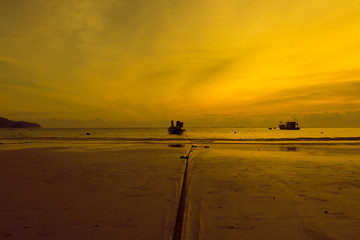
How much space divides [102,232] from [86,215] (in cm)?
117

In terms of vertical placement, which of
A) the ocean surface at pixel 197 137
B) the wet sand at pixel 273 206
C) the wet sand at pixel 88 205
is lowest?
the wet sand at pixel 88 205

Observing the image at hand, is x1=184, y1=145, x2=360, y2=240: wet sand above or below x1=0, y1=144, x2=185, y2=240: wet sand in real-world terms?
above

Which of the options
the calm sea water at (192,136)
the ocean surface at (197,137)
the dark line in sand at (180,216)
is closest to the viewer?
the dark line in sand at (180,216)

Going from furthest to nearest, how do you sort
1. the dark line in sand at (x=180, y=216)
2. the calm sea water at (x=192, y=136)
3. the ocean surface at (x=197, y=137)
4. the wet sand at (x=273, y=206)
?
the calm sea water at (x=192, y=136)
the ocean surface at (x=197, y=137)
the wet sand at (x=273, y=206)
the dark line in sand at (x=180, y=216)

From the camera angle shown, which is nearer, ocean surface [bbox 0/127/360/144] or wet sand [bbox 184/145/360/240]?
wet sand [bbox 184/145/360/240]

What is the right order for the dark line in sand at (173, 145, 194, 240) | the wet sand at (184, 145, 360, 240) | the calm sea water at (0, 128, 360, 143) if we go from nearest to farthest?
the dark line in sand at (173, 145, 194, 240) < the wet sand at (184, 145, 360, 240) < the calm sea water at (0, 128, 360, 143)

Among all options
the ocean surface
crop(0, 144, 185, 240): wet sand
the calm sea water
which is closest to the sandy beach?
crop(0, 144, 185, 240): wet sand

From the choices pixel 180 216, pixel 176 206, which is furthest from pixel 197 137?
pixel 180 216

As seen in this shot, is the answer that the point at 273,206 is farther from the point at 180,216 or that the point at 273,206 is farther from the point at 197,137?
the point at 197,137

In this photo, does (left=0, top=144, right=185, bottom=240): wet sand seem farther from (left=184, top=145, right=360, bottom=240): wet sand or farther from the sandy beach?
(left=184, top=145, right=360, bottom=240): wet sand

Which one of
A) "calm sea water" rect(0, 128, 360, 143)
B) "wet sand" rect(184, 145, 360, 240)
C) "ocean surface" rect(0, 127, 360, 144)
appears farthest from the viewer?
"calm sea water" rect(0, 128, 360, 143)

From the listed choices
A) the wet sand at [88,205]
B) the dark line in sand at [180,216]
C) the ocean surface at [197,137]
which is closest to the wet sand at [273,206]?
the dark line in sand at [180,216]

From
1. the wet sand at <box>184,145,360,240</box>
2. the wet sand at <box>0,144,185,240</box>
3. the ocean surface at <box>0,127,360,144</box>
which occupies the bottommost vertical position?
the wet sand at <box>0,144,185,240</box>

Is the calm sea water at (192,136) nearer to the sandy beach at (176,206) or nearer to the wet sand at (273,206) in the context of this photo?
the wet sand at (273,206)
